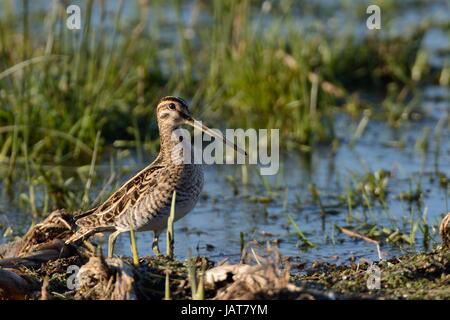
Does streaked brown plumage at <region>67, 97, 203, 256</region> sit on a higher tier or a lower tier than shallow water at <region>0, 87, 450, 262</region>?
higher

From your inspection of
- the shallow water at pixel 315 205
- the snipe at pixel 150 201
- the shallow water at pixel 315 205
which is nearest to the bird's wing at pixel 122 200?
the snipe at pixel 150 201

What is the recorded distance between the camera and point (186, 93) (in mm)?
10320

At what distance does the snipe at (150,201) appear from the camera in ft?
19.8

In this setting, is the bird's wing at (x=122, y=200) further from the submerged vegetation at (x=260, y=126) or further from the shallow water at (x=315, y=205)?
the shallow water at (x=315, y=205)

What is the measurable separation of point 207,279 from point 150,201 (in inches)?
46.9

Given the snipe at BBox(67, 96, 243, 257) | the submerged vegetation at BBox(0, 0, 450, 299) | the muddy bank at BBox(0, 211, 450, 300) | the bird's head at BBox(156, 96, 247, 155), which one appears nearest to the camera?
the muddy bank at BBox(0, 211, 450, 300)

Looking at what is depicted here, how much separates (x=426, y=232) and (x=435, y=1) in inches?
338

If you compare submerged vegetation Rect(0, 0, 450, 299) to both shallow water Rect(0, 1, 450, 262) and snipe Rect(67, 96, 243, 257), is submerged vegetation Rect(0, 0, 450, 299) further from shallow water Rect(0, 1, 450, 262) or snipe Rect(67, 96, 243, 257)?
snipe Rect(67, 96, 243, 257)

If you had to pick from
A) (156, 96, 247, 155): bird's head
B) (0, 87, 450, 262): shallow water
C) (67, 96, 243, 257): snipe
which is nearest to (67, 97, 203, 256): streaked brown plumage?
(67, 96, 243, 257): snipe

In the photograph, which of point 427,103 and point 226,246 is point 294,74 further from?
point 226,246

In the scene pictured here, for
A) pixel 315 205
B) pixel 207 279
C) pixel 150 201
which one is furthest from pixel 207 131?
pixel 315 205

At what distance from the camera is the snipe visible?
603cm

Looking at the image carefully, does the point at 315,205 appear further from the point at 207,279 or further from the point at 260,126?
the point at 207,279
